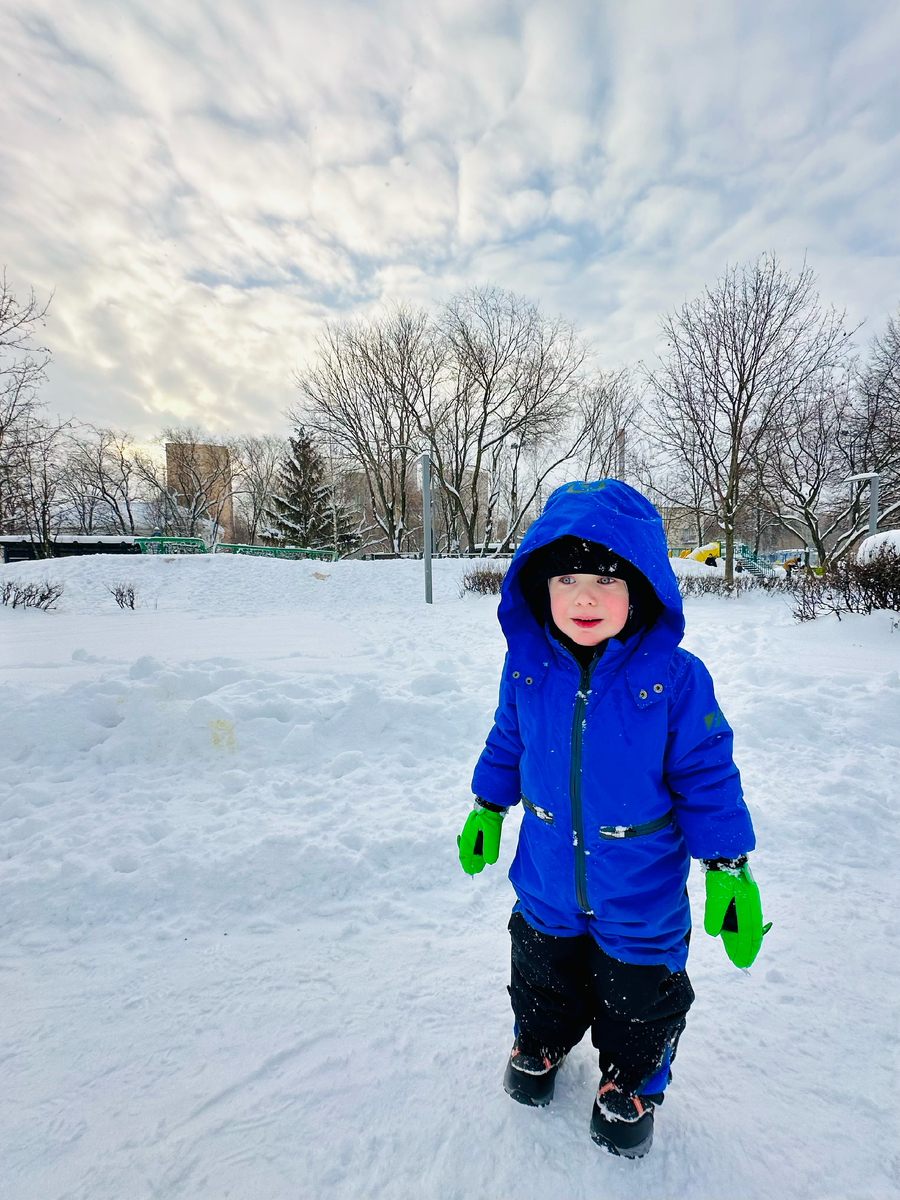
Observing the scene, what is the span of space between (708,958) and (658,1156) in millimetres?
835

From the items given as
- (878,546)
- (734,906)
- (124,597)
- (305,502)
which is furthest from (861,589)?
(305,502)

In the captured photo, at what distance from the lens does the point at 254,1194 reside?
4.17ft

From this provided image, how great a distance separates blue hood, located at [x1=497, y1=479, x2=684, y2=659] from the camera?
1379 millimetres

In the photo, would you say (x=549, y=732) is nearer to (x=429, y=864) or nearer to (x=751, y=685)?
(x=429, y=864)

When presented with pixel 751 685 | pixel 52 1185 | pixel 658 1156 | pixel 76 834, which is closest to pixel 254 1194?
pixel 52 1185

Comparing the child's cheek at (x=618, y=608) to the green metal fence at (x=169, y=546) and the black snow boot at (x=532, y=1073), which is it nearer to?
the black snow boot at (x=532, y=1073)

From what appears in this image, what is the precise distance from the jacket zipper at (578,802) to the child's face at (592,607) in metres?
0.17

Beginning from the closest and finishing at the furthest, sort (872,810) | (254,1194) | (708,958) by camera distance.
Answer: (254,1194), (708,958), (872,810)

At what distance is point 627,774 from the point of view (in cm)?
136

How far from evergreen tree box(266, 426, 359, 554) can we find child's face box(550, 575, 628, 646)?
Result: 2854 cm

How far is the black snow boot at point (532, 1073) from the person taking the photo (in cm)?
147

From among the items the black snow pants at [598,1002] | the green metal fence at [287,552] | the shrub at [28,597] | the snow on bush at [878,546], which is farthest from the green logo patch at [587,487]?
the green metal fence at [287,552]

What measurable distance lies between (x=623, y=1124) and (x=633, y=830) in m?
0.72

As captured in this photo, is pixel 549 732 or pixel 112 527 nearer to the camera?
pixel 549 732
